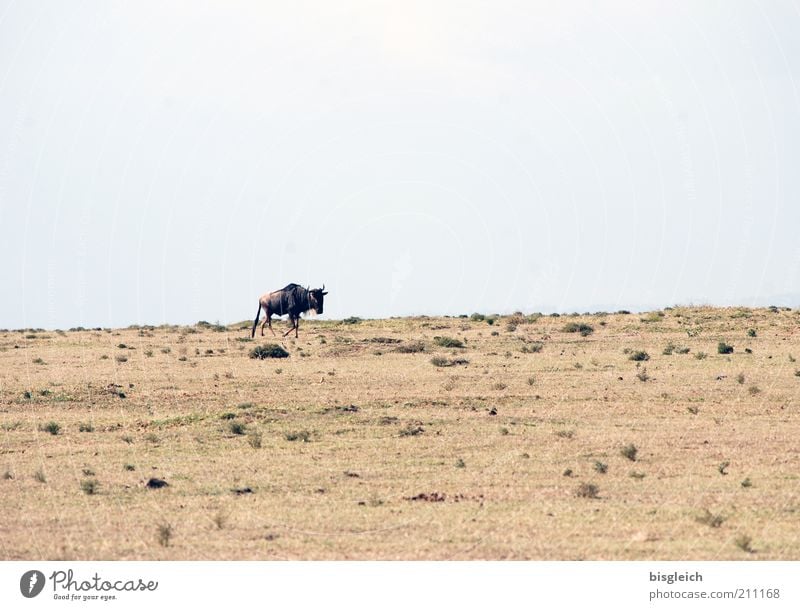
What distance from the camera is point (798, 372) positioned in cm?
3600

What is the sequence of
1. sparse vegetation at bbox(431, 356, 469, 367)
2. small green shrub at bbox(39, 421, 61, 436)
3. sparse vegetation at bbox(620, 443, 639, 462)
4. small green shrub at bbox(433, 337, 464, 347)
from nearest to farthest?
sparse vegetation at bbox(620, 443, 639, 462)
small green shrub at bbox(39, 421, 61, 436)
sparse vegetation at bbox(431, 356, 469, 367)
small green shrub at bbox(433, 337, 464, 347)

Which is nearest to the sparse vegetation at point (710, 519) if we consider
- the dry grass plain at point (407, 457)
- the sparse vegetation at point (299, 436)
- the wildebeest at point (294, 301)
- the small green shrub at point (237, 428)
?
the dry grass plain at point (407, 457)

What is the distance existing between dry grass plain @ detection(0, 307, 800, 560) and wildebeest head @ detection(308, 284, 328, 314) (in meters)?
13.2

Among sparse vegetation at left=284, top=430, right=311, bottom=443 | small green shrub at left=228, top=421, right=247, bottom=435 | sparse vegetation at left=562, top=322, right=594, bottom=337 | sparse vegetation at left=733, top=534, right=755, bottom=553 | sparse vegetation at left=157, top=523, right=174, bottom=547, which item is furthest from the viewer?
sparse vegetation at left=562, top=322, right=594, bottom=337

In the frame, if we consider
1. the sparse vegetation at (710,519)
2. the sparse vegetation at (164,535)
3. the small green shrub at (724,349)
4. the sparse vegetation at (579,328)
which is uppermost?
Answer: the sparse vegetation at (579,328)

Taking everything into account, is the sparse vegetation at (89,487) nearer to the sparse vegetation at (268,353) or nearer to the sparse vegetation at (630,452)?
the sparse vegetation at (630,452)

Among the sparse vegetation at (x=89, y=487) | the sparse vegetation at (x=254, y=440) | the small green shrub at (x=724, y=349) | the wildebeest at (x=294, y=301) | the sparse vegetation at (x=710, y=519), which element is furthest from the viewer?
the wildebeest at (x=294, y=301)

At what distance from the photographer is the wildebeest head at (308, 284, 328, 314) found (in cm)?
5938

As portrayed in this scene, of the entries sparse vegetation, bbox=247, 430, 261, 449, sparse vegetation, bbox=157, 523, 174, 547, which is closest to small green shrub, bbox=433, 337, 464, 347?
sparse vegetation, bbox=247, 430, 261, 449

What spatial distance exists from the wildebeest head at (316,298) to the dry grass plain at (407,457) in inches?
520

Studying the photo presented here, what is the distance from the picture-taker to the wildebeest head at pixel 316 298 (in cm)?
5938

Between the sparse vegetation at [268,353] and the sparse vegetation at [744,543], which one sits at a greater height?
the sparse vegetation at [268,353]

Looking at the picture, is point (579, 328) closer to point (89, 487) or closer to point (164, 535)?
point (89, 487)

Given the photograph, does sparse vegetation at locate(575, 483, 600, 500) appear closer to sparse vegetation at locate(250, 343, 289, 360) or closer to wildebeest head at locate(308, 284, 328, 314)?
sparse vegetation at locate(250, 343, 289, 360)
